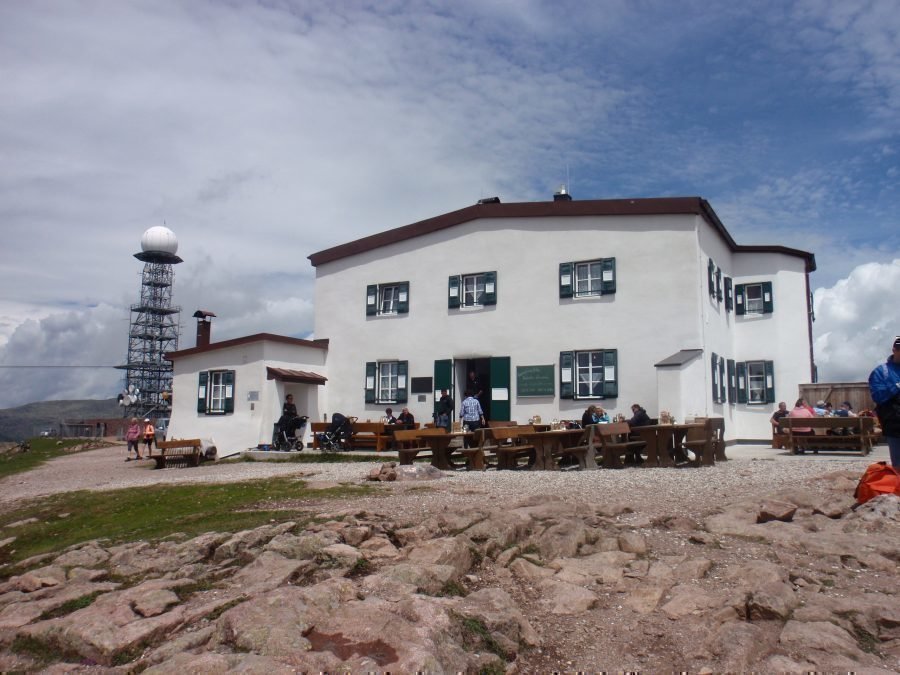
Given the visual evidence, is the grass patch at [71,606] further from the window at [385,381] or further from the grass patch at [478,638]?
the window at [385,381]

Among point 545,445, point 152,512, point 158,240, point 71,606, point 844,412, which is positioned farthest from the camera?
point 158,240

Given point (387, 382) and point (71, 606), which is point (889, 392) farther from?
point (387, 382)

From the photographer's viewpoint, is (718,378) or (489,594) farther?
(718,378)

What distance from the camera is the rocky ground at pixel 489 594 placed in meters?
4.79

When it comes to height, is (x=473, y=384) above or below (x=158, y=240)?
below

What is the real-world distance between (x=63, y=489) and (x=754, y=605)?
1342cm

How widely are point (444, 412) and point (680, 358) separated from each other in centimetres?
590

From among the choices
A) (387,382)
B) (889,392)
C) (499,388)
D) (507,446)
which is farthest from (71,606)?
(387,382)

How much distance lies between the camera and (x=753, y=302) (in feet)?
77.4

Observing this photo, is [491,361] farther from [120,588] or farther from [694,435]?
[120,588]

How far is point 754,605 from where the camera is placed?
521 centimetres

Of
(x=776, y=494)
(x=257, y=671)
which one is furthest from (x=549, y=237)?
(x=257, y=671)

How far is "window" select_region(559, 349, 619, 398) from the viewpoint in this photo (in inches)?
760

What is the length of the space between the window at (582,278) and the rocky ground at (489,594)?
39.1 feet
